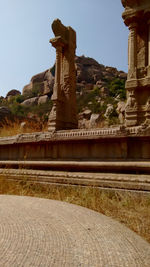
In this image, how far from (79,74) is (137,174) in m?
46.5

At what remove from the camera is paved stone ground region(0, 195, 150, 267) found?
1216 millimetres

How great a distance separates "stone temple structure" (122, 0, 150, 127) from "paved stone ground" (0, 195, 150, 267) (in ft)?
9.10

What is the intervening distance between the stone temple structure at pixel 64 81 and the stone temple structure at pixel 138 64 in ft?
5.41

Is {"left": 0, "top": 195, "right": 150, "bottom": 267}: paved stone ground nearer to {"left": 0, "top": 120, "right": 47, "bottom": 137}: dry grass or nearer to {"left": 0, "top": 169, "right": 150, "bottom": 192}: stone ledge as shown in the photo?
{"left": 0, "top": 169, "right": 150, "bottom": 192}: stone ledge

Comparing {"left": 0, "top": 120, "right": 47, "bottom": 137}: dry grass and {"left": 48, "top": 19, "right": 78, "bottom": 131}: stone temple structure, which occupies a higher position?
{"left": 48, "top": 19, "right": 78, "bottom": 131}: stone temple structure

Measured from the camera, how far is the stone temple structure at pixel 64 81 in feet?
18.4

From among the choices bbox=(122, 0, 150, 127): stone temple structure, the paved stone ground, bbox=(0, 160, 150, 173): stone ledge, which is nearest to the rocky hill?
bbox=(122, 0, 150, 127): stone temple structure

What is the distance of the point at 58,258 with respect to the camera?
1.23 m

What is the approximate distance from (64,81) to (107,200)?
363cm

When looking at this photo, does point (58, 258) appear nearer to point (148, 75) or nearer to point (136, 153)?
point (136, 153)

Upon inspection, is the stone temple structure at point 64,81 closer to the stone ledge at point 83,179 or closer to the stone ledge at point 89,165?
the stone ledge at point 89,165

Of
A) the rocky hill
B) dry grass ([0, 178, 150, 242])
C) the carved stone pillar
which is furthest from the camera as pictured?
the rocky hill

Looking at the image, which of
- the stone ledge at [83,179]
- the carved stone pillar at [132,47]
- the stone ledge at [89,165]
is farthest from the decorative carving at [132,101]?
the stone ledge at [83,179]

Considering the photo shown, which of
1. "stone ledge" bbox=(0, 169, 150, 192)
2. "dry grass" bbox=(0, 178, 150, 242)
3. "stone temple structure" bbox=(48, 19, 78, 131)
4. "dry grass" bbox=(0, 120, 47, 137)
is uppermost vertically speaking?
"stone temple structure" bbox=(48, 19, 78, 131)
